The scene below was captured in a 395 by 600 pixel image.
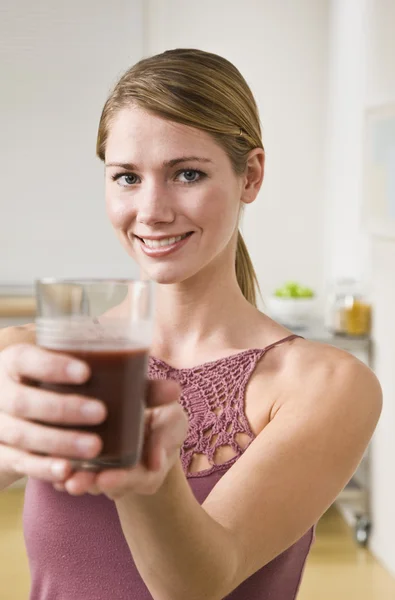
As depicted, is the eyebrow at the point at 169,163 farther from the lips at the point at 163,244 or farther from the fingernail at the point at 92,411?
the fingernail at the point at 92,411

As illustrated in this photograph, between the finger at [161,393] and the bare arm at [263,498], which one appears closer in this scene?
the finger at [161,393]

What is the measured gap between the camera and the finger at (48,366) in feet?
2.44

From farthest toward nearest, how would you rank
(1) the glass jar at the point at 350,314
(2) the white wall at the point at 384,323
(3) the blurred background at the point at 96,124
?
1. (3) the blurred background at the point at 96,124
2. (1) the glass jar at the point at 350,314
3. (2) the white wall at the point at 384,323

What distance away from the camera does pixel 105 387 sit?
758 millimetres

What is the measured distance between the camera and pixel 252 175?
5.23ft

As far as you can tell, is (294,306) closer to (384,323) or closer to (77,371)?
(384,323)

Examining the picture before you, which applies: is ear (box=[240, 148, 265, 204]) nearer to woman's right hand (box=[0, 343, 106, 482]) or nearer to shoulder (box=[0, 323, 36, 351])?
shoulder (box=[0, 323, 36, 351])

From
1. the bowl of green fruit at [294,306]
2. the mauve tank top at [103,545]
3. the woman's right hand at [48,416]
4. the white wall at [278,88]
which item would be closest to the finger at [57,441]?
the woman's right hand at [48,416]

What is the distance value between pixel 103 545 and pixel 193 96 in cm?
66

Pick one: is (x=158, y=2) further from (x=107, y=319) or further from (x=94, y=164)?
(x=107, y=319)

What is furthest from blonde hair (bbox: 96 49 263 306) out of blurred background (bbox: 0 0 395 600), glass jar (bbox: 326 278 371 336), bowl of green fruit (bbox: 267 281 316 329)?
blurred background (bbox: 0 0 395 600)

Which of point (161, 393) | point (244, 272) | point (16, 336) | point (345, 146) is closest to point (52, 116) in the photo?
point (345, 146)

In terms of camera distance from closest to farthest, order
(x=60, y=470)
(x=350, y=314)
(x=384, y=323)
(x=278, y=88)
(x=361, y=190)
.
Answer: (x=60, y=470)
(x=384, y=323)
(x=350, y=314)
(x=361, y=190)
(x=278, y=88)

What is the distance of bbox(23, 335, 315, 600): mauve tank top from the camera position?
1.39m
